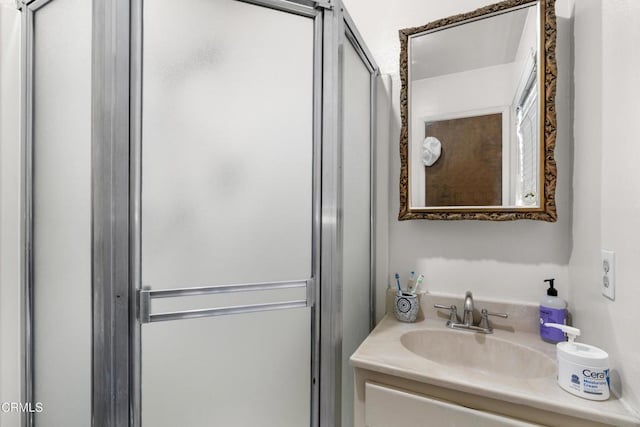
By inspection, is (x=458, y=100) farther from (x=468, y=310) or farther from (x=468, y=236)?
(x=468, y=310)

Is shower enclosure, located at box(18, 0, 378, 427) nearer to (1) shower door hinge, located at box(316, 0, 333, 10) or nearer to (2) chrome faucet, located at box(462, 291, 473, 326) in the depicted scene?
(1) shower door hinge, located at box(316, 0, 333, 10)

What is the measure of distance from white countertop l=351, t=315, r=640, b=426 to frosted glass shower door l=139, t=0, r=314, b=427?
235mm

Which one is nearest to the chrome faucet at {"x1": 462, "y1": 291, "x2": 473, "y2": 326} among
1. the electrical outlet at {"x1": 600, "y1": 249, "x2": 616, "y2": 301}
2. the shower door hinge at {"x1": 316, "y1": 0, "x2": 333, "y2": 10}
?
the electrical outlet at {"x1": 600, "y1": 249, "x2": 616, "y2": 301}

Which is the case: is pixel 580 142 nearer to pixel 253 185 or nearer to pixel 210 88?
pixel 253 185

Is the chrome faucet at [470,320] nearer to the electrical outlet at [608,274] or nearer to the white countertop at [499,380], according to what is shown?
the white countertop at [499,380]

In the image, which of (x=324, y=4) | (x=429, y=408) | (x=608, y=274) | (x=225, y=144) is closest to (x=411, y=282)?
(x=429, y=408)

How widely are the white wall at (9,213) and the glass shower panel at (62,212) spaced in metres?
0.10

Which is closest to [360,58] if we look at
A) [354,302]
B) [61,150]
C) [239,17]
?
[239,17]

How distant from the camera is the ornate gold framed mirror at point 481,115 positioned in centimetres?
104

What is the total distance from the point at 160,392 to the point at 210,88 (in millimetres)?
812

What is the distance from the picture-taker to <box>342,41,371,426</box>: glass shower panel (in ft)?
3.50

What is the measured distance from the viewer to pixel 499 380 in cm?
81

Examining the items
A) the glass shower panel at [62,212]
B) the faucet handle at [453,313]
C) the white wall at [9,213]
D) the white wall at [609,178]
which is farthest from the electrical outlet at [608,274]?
the white wall at [9,213]

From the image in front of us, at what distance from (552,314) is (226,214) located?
111 centimetres
